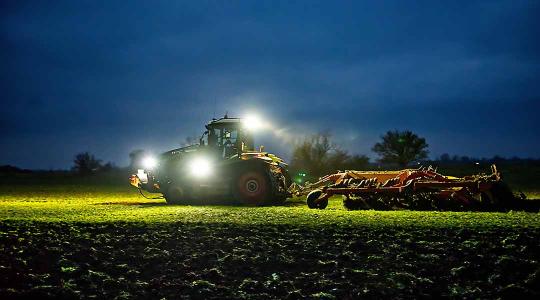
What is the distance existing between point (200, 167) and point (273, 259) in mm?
10126

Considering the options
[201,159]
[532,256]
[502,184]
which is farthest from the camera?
[201,159]

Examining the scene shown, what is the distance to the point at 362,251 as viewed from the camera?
27.1ft

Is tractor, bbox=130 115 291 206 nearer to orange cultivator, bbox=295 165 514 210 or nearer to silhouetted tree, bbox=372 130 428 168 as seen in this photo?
orange cultivator, bbox=295 165 514 210

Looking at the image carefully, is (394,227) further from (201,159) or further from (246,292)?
(201,159)

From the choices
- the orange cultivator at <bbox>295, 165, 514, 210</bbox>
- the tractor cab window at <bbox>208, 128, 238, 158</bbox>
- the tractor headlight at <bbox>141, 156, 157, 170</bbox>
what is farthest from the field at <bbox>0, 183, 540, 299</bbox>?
the tractor headlight at <bbox>141, 156, 157, 170</bbox>

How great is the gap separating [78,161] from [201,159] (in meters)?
48.8

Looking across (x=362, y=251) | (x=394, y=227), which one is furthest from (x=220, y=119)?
(x=362, y=251)

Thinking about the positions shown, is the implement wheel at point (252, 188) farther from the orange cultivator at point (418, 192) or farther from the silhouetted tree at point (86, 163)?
the silhouetted tree at point (86, 163)

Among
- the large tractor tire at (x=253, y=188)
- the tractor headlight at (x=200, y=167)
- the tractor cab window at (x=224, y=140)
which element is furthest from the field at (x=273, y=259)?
the tractor cab window at (x=224, y=140)

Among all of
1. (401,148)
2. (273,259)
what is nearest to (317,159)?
(401,148)

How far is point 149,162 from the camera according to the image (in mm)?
Result: 18953

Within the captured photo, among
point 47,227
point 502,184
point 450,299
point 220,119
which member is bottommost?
point 450,299

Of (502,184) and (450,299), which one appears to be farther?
(502,184)

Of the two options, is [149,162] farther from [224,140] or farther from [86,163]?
[86,163]
